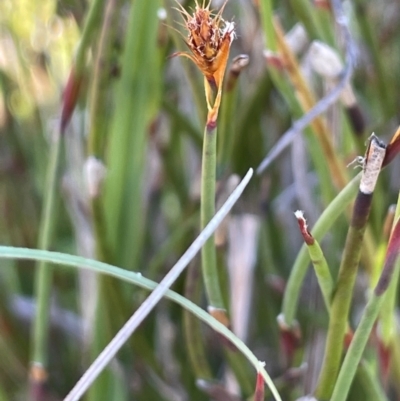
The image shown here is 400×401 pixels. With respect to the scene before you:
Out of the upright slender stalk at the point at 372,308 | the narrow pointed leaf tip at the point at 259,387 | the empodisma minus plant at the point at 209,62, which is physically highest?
the empodisma minus plant at the point at 209,62

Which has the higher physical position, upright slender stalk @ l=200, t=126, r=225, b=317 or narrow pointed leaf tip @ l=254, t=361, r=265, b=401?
upright slender stalk @ l=200, t=126, r=225, b=317

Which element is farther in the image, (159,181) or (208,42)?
(159,181)

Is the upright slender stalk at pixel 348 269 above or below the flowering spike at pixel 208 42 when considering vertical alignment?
below

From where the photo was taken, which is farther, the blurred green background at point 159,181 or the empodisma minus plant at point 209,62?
the blurred green background at point 159,181

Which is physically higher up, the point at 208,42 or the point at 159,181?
the point at 208,42

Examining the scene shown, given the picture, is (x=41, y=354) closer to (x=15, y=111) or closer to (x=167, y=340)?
(x=167, y=340)

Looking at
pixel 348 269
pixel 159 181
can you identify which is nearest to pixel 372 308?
pixel 348 269

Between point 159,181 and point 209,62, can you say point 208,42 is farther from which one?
point 159,181

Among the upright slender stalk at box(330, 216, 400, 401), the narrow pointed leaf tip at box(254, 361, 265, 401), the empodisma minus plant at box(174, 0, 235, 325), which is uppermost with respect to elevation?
the empodisma minus plant at box(174, 0, 235, 325)

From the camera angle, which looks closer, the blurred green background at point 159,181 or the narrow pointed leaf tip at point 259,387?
the narrow pointed leaf tip at point 259,387

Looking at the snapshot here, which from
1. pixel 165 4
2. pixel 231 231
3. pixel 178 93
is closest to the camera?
pixel 165 4

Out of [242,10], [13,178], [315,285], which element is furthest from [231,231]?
[13,178]
